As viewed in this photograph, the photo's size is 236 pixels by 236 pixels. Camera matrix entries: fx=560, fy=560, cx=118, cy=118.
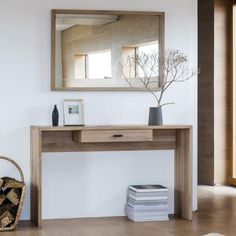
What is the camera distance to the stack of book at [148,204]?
4.72m

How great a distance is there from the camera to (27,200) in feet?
15.7

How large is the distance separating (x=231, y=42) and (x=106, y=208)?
117 inches

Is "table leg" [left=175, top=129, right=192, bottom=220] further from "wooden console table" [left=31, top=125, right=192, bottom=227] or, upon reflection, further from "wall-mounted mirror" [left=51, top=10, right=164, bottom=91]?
"wall-mounted mirror" [left=51, top=10, right=164, bottom=91]

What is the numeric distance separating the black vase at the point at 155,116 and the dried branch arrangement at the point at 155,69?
169 mm

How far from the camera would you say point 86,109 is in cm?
490

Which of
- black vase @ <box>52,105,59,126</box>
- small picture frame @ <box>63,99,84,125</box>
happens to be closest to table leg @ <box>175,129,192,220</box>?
small picture frame @ <box>63,99,84,125</box>

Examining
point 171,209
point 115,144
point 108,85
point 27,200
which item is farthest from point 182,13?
point 27,200

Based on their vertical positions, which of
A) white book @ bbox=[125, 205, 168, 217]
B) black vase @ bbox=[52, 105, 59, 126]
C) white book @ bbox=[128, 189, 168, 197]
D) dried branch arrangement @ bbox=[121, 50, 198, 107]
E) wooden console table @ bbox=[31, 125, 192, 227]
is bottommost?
white book @ bbox=[125, 205, 168, 217]

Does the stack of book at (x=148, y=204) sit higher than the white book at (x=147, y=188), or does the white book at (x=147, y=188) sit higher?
the white book at (x=147, y=188)

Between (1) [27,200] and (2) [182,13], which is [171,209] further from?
(2) [182,13]

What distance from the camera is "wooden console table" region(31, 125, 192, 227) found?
14.6 ft

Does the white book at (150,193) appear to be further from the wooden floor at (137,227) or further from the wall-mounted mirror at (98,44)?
the wall-mounted mirror at (98,44)

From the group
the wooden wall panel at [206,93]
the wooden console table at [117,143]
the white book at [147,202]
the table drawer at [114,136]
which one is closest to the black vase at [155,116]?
the wooden console table at [117,143]

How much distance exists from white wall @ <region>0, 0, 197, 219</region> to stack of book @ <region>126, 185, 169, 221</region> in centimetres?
24
